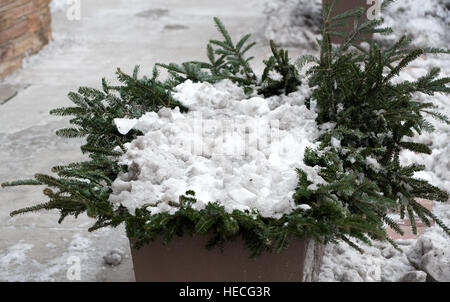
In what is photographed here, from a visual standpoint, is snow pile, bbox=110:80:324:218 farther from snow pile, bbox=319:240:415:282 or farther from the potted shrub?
snow pile, bbox=319:240:415:282

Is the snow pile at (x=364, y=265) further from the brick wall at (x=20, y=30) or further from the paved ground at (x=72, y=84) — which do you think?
the brick wall at (x=20, y=30)

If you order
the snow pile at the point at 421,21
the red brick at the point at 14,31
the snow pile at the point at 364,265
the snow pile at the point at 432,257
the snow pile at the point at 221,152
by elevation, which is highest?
the snow pile at the point at 421,21

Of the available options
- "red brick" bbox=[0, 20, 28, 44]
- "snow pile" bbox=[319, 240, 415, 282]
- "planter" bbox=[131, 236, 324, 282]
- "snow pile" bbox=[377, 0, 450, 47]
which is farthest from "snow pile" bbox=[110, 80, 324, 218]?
"snow pile" bbox=[377, 0, 450, 47]

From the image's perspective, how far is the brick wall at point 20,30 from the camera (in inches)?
241

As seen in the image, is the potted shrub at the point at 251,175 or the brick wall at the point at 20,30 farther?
the brick wall at the point at 20,30

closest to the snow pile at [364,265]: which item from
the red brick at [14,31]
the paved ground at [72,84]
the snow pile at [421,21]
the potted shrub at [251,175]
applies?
the potted shrub at [251,175]

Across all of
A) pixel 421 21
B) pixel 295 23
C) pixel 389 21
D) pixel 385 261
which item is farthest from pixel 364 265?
pixel 295 23

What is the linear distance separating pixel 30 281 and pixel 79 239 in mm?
473

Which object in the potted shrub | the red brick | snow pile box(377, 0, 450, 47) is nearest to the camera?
the potted shrub

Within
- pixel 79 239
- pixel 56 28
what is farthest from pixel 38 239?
pixel 56 28

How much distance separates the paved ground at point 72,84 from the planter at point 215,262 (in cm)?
90

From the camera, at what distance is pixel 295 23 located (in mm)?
7145

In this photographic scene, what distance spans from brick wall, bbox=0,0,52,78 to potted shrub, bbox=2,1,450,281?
3.91 m

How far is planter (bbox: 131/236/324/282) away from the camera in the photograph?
2.10 meters
